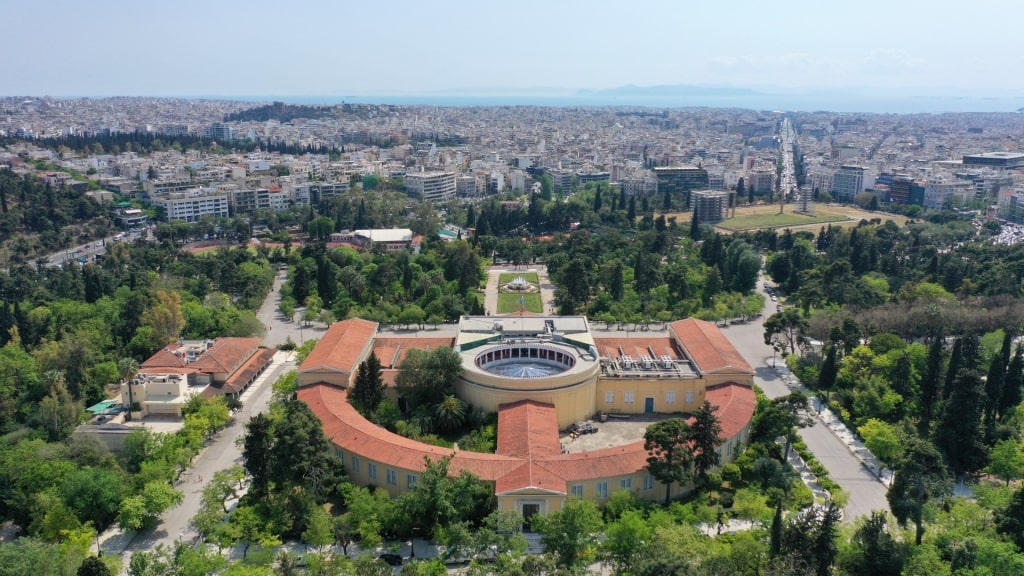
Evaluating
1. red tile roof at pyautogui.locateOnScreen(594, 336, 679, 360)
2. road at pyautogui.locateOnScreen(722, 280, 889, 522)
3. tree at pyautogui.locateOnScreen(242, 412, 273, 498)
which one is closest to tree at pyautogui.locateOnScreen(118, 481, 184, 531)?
tree at pyautogui.locateOnScreen(242, 412, 273, 498)

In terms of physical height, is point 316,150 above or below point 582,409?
above

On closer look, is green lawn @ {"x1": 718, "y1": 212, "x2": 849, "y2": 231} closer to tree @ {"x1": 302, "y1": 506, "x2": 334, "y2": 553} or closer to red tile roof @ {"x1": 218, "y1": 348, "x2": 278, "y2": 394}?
red tile roof @ {"x1": 218, "y1": 348, "x2": 278, "y2": 394}

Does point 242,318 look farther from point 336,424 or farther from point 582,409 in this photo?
point 582,409

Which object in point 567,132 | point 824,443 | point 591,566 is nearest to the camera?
point 591,566

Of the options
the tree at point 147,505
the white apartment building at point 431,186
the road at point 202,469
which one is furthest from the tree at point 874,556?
the white apartment building at point 431,186

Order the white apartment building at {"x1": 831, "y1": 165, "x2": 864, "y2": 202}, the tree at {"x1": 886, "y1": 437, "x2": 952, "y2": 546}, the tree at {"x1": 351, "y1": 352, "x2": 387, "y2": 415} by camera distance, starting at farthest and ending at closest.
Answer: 1. the white apartment building at {"x1": 831, "y1": 165, "x2": 864, "y2": 202}
2. the tree at {"x1": 351, "y1": 352, "x2": 387, "y2": 415}
3. the tree at {"x1": 886, "y1": 437, "x2": 952, "y2": 546}

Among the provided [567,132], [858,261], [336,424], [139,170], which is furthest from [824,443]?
[567,132]

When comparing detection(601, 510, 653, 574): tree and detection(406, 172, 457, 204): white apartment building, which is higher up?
detection(406, 172, 457, 204): white apartment building
